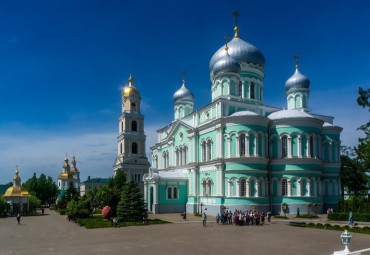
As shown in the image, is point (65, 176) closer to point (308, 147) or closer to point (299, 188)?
point (299, 188)

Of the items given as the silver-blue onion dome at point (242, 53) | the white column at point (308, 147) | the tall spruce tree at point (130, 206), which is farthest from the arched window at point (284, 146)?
the tall spruce tree at point (130, 206)

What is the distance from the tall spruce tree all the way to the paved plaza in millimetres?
4774

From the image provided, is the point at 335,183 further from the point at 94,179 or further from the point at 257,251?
the point at 94,179

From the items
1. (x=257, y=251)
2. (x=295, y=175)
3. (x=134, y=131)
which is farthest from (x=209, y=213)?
(x=134, y=131)

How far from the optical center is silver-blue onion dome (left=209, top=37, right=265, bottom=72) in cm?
4231

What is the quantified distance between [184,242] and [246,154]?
17012 millimetres

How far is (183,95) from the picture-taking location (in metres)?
52.1

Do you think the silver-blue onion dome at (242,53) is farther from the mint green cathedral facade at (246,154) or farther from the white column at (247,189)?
the white column at (247,189)

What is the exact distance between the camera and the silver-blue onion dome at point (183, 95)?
52.1 m

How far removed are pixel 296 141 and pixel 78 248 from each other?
2471cm

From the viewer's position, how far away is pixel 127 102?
64.7 m

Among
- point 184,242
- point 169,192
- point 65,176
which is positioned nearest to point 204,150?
point 169,192

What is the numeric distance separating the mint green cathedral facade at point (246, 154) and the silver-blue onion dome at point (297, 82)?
0.46ft

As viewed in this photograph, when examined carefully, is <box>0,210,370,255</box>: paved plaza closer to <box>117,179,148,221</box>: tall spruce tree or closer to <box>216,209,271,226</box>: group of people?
<box>216,209,271,226</box>: group of people
